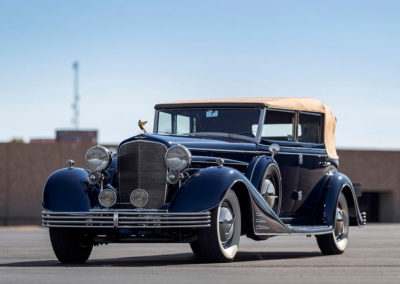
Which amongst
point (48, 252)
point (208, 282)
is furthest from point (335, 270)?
point (48, 252)

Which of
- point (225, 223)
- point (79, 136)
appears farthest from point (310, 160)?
point (79, 136)

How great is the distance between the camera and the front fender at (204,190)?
33.3ft

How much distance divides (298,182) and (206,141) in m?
2.01

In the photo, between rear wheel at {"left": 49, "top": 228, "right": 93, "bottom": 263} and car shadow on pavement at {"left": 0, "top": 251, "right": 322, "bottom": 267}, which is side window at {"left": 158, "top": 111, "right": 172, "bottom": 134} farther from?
rear wheel at {"left": 49, "top": 228, "right": 93, "bottom": 263}

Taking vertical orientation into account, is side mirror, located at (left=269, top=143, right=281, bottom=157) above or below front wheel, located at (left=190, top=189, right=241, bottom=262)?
above

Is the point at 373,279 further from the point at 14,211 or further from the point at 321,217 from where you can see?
the point at 14,211

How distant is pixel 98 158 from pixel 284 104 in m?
3.14

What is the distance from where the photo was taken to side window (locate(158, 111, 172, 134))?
1294 centimetres

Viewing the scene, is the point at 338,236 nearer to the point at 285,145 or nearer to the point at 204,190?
the point at 285,145

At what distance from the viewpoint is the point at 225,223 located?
34.3 ft

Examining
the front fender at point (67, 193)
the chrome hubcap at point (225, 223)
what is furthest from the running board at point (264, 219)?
the front fender at point (67, 193)

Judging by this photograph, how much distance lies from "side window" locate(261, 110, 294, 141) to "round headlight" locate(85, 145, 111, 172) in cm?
235

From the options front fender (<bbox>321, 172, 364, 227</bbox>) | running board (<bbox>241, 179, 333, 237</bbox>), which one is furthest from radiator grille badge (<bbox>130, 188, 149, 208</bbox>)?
front fender (<bbox>321, 172, 364, 227</bbox>)

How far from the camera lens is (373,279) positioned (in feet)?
28.1
